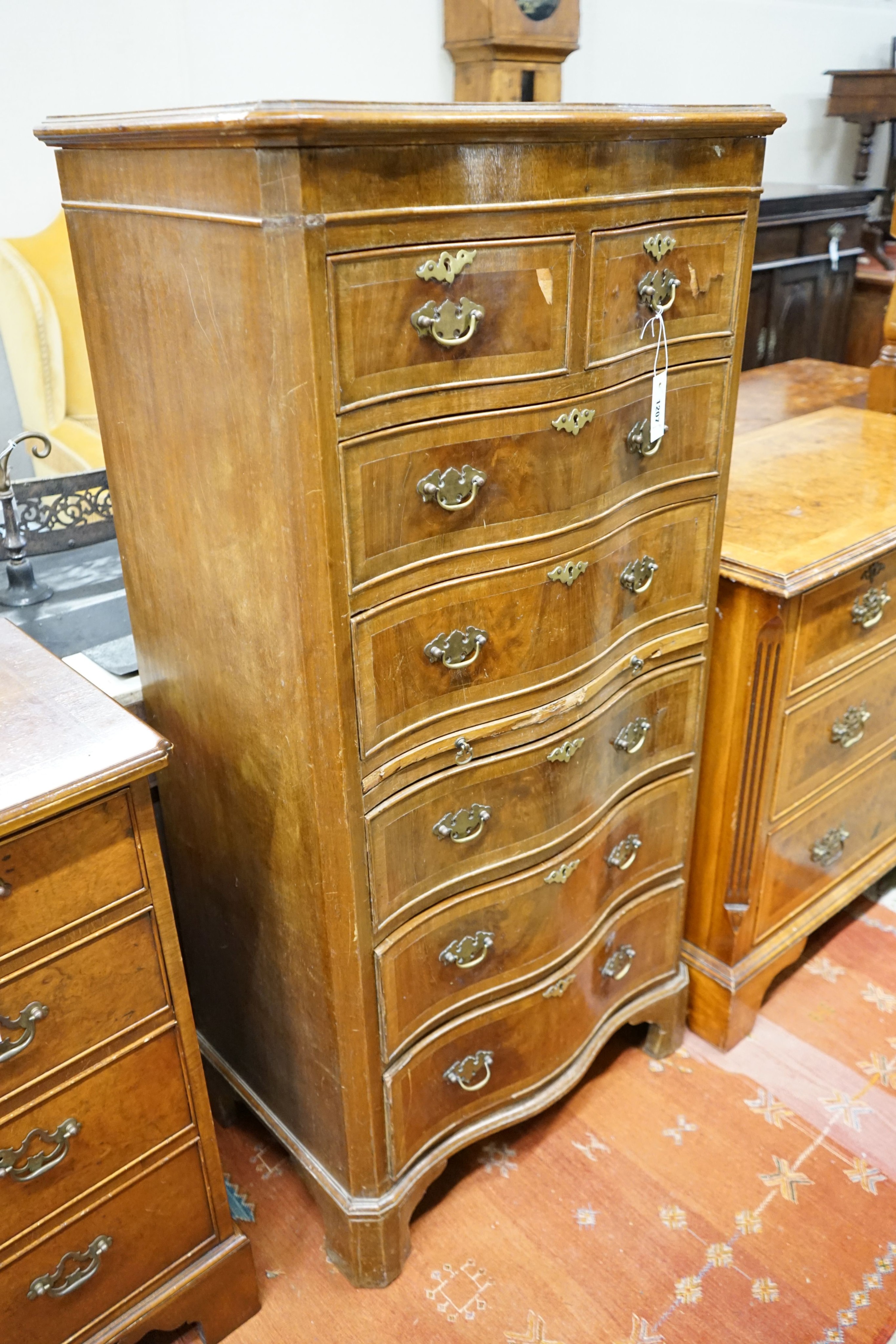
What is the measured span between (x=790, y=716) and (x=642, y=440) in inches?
25.4

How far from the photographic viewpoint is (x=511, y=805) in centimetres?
142

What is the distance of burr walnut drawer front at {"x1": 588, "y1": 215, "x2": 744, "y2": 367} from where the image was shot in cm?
120

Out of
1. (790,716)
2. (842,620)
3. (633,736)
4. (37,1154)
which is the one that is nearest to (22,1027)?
(37,1154)

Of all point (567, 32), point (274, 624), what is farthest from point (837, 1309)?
point (567, 32)

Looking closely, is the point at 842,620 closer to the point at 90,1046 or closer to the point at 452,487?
the point at 452,487

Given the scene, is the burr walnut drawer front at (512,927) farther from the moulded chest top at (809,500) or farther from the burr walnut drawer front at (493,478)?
the burr walnut drawer front at (493,478)

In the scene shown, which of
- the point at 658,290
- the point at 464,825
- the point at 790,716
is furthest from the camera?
the point at 790,716

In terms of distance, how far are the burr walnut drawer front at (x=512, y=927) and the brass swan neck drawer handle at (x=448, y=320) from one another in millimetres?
758

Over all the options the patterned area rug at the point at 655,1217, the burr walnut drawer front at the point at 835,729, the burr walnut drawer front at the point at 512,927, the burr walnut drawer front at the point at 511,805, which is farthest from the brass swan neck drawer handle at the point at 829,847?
the burr walnut drawer front at the point at 511,805

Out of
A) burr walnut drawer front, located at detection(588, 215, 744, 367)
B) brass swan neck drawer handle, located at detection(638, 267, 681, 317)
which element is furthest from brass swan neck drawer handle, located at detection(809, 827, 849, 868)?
brass swan neck drawer handle, located at detection(638, 267, 681, 317)

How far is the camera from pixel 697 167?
1.26m

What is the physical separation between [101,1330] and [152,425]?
3.90ft

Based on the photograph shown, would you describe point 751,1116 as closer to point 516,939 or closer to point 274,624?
point 516,939

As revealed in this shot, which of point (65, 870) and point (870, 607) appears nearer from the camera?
point (65, 870)
